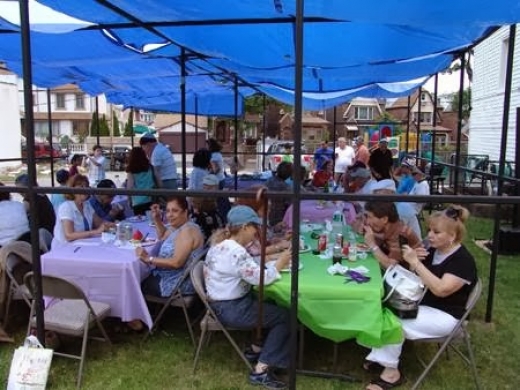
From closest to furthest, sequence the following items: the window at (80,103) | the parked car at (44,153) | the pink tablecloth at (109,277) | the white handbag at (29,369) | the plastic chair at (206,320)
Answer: the white handbag at (29,369)
the plastic chair at (206,320)
the pink tablecloth at (109,277)
the parked car at (44,153)
the window at (80,103)

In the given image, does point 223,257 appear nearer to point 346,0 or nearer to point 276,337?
point 276,337

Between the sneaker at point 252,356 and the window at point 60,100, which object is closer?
the sneaker at point 252,356

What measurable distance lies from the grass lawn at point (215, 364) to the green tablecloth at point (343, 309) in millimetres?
426

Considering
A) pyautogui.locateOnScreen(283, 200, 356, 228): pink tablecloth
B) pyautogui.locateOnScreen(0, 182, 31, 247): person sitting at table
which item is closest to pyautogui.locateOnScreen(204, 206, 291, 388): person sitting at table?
pyautogui.locateOnScreen(0, 182, 31, 247): person sitting at table

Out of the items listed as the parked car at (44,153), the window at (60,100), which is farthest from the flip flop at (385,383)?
the window at (60,100)

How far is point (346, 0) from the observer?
2.87m

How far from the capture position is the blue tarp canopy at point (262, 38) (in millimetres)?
3141

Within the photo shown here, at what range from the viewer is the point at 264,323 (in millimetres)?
3324

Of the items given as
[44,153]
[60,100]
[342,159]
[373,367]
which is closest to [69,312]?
[373,367]

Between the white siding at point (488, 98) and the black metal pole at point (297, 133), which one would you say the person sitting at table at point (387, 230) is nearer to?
the black metal pole at point (297, 133)

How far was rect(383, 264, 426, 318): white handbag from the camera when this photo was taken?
3076mm

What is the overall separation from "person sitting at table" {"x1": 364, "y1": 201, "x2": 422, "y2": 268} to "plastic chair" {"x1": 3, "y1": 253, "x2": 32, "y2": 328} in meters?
2.54

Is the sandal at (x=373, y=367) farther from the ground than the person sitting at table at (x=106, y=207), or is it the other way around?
the person sitting at table at (x=106, y=207)

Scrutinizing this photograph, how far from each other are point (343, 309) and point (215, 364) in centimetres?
104
